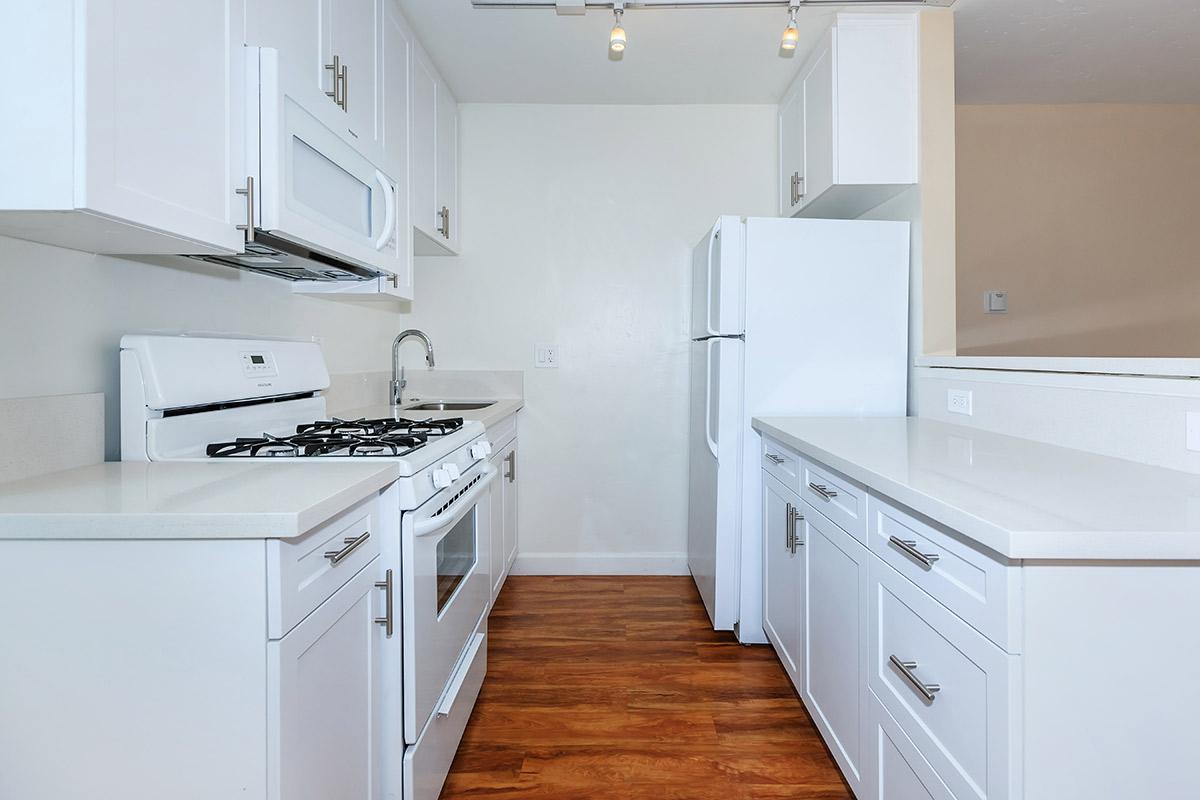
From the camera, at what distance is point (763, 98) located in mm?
3037

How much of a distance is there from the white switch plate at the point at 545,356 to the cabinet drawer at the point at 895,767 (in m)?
2.15

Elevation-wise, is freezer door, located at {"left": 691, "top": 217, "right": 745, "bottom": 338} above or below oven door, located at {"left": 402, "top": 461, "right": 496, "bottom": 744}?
above

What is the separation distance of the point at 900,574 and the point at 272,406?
64.2 inches

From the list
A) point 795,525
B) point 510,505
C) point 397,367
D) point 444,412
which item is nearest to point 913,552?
point 795,525

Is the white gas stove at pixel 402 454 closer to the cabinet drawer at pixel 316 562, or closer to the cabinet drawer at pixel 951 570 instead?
the cabinet drawer at pixel 316 562

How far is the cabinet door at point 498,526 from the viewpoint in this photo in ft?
8.27

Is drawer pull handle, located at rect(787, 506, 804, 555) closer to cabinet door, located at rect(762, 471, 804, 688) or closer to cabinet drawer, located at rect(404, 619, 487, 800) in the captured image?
cabinet door, located at rect(762, 471, 804, 688)

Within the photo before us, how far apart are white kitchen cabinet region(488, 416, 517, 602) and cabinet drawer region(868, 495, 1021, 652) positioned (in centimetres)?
145

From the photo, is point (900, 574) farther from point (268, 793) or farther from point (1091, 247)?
point (1091, 247)

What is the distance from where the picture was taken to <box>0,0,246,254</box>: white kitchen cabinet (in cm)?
88

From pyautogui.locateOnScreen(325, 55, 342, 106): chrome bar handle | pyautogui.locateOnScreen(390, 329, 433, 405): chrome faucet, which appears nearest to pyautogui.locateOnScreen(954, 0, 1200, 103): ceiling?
pyautogui.locateOnScreen(325, 55, 342, 106): chrome bar handle

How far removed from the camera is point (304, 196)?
1.42 metres

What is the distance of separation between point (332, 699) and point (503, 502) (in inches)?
66.9

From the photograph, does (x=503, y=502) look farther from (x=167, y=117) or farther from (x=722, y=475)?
(x=167, y=117)
